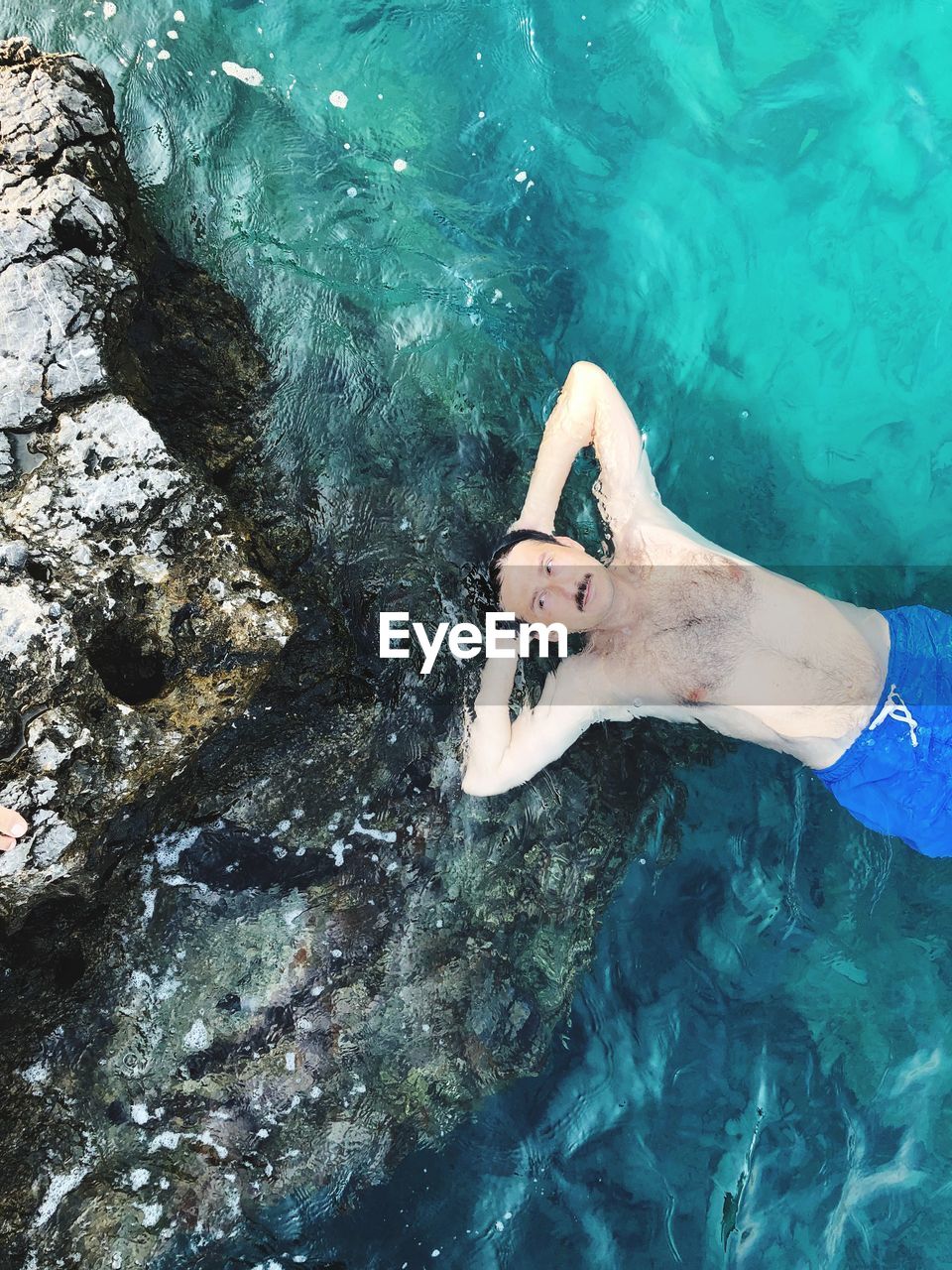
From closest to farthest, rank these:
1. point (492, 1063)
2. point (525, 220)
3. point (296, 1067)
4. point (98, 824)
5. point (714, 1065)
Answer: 1. point (98, 824)
2. point (296, 1067)
3. point (492, 1063)
4. point (714, 1065)
5. point (525, 220)

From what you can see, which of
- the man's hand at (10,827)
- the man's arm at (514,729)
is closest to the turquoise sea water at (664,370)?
the man's arm at (514,729)

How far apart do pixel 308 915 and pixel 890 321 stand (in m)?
4.10

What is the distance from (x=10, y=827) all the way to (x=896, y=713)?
3477mm

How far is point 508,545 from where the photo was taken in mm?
3812

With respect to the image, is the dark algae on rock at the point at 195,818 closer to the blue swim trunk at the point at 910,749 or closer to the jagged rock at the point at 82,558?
the jagged rock at the point at 82,558

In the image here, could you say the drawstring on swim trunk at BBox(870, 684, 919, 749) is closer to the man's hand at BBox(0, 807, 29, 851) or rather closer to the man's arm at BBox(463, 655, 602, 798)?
the man's arm at BBox(463, 655, 602, 798)

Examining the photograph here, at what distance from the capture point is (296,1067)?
11.6ft


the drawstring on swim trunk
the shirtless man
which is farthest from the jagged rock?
the drawstring on swim trunk

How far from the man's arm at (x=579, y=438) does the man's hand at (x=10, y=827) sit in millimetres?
2410

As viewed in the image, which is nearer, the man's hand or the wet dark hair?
the man's hand

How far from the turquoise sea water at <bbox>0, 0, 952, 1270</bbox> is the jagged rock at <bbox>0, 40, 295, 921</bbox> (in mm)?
746

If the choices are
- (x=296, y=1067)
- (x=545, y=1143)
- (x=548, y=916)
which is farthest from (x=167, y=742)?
(x=545, y=1143)

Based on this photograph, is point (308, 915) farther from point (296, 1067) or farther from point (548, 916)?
point (548, 916)

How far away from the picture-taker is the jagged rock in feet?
9.09
